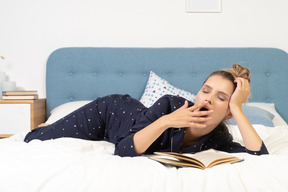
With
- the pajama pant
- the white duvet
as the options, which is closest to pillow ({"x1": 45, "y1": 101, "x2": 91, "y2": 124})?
the pajama pant

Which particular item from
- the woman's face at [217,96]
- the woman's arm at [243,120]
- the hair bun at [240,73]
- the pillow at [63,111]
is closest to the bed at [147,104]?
the pillow at [63,111]

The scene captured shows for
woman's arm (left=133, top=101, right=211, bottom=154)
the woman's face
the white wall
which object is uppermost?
the white wall

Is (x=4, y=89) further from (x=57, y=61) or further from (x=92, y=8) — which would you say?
(x=92, y=8)

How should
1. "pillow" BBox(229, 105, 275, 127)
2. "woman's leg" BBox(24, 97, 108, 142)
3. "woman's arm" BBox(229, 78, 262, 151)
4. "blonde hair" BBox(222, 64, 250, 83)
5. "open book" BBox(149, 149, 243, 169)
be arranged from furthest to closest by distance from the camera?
"pillow" BBox(229, 105, 275, 127), "woman's leg" BBox(24, 97, 108, 142), "blonde hair" BBox(222, 64, 250, 83), "woman's arm" BBox(229, 78, 262, 151), "open book" BBox(149, 149, 243, 169)

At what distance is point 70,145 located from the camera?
1364mm

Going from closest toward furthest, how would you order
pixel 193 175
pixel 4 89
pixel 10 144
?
pixel 193 175
pixel 10 144
pixel 4 89

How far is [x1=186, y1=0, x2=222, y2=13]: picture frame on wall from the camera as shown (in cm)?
287

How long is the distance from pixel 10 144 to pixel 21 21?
186 cm

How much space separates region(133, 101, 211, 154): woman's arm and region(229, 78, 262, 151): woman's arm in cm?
21

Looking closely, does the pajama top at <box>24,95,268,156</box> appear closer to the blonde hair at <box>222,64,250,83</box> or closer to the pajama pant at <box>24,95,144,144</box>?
the pajama pant at <box>24,95,144,144</box>

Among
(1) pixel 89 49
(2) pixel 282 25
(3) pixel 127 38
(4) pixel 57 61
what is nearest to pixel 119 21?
(3) pixel 127 38

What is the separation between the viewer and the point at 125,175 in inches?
38.0

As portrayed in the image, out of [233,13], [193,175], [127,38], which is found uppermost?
[233,13]

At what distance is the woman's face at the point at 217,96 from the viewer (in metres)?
1.33
